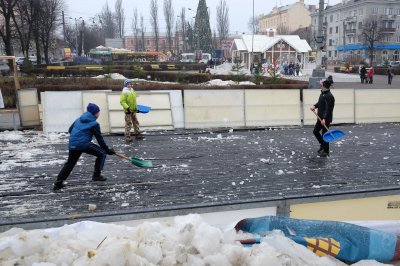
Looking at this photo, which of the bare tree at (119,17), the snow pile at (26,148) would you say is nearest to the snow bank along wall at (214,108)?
the snow pile at (26,148)

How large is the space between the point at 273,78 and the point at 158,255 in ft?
64.1

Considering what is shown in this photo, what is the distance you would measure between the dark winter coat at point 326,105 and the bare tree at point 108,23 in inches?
3828

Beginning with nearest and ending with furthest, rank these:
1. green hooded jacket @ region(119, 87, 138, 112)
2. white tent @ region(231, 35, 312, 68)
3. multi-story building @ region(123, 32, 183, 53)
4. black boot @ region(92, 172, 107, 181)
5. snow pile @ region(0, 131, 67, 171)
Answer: black boot @ region(92, 172, 107, 181) → snow pile @ region(0, 131, 67, 171) → green hooded jacket @ region(119, 87, 138, 112) → white tent @ region(231, 35, 312, 68) → multi-story building @ region(123, 32, 183, 53)

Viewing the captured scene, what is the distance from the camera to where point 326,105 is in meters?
9.28

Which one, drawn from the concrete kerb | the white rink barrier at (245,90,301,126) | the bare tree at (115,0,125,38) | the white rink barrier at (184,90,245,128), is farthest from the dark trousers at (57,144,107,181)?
the bare tree at (115,0,125,38)

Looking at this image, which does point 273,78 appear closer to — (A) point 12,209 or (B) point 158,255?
(A) point 12,209

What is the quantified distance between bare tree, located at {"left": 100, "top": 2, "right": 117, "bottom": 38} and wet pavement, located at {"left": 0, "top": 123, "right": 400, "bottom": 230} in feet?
306

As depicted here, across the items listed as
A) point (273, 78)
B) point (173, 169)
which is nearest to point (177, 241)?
point (173, 169)

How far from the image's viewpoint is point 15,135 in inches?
460

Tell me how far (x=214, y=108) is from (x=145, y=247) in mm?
9888

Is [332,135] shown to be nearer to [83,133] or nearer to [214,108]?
[214,108]

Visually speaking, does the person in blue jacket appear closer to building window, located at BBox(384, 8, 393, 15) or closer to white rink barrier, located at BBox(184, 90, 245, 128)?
white rink barrier, located at BBox(184, 90, 245, 128)

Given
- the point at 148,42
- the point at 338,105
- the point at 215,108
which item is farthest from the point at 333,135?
the point at 148,42

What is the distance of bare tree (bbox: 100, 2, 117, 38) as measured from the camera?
3922 inches
